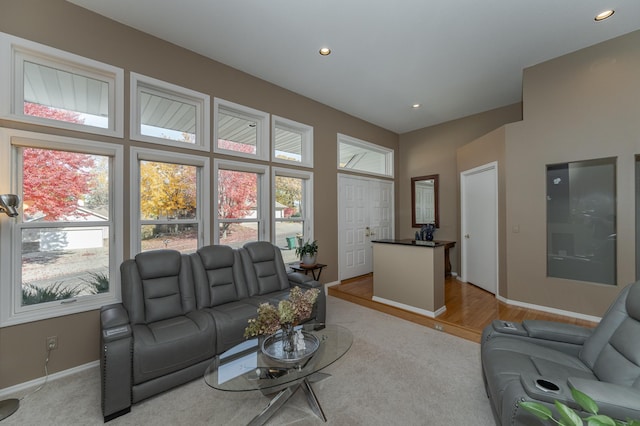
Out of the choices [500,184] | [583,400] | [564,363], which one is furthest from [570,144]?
[583,400]

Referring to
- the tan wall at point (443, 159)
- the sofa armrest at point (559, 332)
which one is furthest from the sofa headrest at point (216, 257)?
the tan wall at point (443, 159)

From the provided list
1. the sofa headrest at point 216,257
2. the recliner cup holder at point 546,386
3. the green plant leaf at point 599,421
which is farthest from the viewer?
the sofa headrest at point 216,257

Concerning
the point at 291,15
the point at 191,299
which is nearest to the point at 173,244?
the point at 191,299

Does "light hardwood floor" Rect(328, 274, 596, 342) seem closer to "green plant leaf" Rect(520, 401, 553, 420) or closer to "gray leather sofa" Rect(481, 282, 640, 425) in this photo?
"gray leather sofa" Rect(481, 282, 640, 425)

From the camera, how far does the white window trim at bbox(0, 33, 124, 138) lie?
2273mm

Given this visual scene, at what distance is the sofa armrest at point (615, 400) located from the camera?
3.79 feet

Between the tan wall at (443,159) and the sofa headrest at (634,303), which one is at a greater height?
the tan wall at (443,159)

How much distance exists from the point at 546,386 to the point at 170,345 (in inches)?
98.2

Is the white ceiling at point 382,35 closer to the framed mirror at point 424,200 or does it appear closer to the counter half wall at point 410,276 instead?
the framed mirror at point 424,200

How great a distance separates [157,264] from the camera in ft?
8.92

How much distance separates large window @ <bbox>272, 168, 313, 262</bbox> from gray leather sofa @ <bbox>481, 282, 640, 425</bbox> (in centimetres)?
307

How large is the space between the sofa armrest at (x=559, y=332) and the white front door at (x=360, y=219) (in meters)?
3.37

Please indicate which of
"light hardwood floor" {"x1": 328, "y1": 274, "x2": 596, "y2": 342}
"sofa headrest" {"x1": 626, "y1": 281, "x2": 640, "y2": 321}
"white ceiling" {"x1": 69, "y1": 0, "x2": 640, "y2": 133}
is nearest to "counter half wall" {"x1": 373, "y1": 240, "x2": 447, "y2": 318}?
"light hardwood floor" {"x1": 328, "y1": 274, "x2": 596, "y2": 342}

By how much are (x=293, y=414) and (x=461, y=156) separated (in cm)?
517
